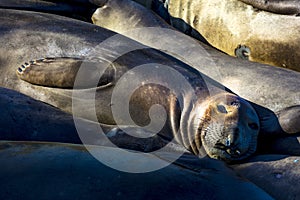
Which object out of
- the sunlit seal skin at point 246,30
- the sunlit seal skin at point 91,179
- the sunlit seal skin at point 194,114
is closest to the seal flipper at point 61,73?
the sunlit seal skin at point 194,114

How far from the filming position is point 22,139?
3334mm

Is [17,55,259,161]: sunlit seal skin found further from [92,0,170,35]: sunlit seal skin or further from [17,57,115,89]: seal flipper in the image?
[92,0,170,35]: sunlit seal skin

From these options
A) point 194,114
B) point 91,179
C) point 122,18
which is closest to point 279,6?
point 122,18

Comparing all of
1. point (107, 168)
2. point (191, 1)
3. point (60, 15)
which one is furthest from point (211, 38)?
point (107, 168)

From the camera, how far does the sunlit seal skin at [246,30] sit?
17.3ft

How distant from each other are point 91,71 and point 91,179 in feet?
5.85

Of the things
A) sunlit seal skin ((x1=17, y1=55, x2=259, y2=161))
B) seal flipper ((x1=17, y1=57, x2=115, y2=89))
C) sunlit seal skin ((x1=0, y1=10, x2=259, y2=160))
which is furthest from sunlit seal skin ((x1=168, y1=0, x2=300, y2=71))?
seal flipper ((x1=17, y1=57, x2=115, y2=89))

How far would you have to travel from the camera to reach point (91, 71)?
4.34m

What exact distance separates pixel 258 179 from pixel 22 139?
1.31m

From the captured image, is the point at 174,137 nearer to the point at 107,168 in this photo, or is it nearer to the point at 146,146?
the point at 146,146

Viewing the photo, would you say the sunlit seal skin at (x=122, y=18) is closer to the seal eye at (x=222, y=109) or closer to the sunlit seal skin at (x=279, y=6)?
the sunlit seal skin at (x=279, y=6)

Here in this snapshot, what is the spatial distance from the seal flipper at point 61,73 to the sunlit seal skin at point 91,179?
50.9 inches

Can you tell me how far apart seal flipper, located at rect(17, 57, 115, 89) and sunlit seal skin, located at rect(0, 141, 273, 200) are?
4.24ft


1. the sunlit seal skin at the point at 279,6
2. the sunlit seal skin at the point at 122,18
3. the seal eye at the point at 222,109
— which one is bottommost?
the sunlit seal skin at the point at 122,18
